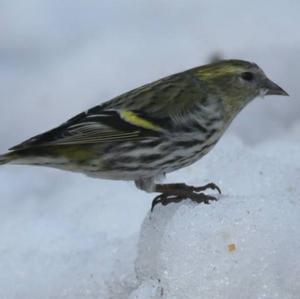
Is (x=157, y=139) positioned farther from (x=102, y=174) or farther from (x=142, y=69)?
(x=142, y=69)

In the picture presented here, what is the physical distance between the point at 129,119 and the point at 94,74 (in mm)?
2154

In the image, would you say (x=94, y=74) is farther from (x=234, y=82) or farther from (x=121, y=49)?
(x=234, y=82)

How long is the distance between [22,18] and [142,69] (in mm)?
915

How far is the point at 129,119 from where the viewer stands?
4.86 metres

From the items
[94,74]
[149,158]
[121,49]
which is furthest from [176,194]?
[121,49]

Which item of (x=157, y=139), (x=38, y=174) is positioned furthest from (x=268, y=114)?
(x=157, y=139)

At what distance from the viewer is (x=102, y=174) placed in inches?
192

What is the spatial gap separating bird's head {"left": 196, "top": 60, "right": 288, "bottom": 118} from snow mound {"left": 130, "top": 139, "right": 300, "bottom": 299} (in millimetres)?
815

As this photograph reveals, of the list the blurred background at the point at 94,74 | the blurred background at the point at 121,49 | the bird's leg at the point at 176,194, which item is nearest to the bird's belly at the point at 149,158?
the bird's leg at the point at 176,194

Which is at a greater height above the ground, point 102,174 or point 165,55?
point 165,55

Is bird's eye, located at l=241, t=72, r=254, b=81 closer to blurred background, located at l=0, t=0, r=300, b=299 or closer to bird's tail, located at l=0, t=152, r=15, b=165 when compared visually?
blurred background, located at l=0, t=0, r=300, b=299

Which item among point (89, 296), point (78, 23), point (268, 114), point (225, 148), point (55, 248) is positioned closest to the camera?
point (89, 296)

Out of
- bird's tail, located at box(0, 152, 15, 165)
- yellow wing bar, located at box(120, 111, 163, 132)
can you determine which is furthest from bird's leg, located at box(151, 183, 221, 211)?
bird's tail, located at box(0, 152, 15, 165)

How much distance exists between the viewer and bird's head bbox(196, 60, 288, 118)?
5.11 metres
